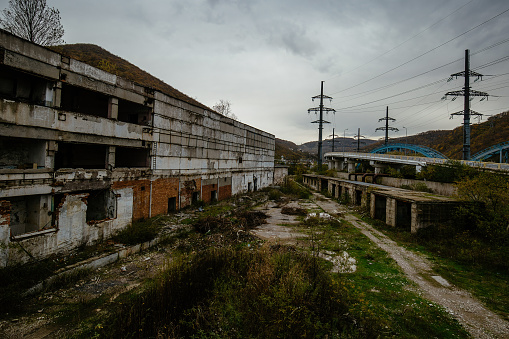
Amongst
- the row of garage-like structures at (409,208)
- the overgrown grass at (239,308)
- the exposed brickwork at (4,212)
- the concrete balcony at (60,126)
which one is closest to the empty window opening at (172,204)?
the concrete balcony at (60,126)

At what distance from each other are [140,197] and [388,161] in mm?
28800

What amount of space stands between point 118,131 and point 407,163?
2777 centimetres

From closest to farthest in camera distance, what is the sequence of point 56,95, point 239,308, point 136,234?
point 239,308
point 56,95
point 136,234

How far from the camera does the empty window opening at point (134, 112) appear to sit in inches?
474

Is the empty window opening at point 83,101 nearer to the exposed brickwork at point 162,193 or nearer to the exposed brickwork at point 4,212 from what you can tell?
the exposed brickwork at point 162,193

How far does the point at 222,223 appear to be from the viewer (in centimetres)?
1158

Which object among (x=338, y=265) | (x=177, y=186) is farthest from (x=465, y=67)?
(x=177, y=186)

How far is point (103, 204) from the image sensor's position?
1000 centimetres

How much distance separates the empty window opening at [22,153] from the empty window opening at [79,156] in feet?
6.13

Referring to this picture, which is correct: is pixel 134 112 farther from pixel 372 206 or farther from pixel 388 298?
pixel 372 206

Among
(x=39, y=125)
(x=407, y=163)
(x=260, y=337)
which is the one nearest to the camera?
(x=260, y=337)

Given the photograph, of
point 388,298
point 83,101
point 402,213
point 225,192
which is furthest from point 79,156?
point 402,213

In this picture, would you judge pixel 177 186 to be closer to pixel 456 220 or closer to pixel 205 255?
pixel 205 255

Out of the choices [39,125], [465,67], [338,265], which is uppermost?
[465,67]
